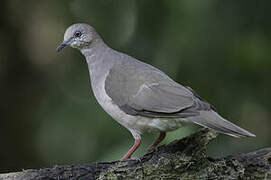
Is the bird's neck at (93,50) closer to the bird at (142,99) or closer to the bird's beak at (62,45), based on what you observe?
the bird at (142,99)

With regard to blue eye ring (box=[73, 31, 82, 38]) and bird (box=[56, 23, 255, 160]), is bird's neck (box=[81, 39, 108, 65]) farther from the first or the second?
blue eye ring (box=[73, 31, 82, 38])

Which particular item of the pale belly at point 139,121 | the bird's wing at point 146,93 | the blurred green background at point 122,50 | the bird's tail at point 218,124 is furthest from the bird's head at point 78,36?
the bird's tail at point 218,124

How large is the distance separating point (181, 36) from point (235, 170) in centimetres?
268

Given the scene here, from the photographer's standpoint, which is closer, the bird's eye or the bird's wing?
the bird's wing

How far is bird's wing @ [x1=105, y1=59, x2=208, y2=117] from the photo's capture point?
4273mm

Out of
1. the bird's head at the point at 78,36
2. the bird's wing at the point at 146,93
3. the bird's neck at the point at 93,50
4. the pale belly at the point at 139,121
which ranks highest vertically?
the bird's head at the point at 78,36

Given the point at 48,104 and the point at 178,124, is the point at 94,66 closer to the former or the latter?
the point at 178,124

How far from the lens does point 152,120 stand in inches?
172

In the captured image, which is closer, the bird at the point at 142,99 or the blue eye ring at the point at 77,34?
the bird at the point at 142,99

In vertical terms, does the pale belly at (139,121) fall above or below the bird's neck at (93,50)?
below

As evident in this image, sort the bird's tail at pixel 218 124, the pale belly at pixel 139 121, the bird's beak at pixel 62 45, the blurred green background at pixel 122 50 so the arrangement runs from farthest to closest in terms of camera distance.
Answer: the blurred green background at pixel 122 50, the bird's beak at pixel 62 45, the pale belly at pixel 139 121, the bird's tail at pixel 218 124

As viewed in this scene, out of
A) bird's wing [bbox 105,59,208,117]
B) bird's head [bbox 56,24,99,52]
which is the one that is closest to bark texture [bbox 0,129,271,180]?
bird's wing [bbox 105,59,208,117]

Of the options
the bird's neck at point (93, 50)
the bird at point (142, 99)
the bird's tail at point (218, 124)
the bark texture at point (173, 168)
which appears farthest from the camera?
the bird's neck at point (93, 50)

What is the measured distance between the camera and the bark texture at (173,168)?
376 cm
